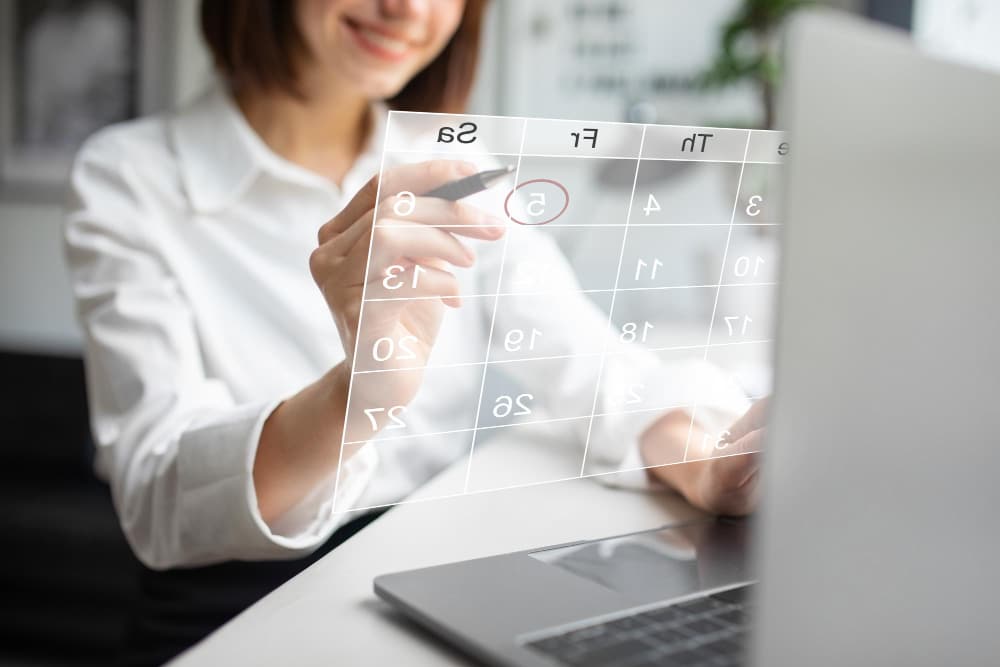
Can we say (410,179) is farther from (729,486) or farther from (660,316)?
(729,486)

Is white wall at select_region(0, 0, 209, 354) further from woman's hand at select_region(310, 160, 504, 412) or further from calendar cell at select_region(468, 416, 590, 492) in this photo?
woman's hand at select_region(310, 160, 504, 412)

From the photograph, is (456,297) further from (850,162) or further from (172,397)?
(172,397)

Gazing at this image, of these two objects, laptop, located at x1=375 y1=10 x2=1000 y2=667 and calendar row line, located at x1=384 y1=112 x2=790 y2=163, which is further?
calendar row line, located at x1=384 y1=112 x2=790 y2=163

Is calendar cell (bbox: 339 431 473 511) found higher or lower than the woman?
lower

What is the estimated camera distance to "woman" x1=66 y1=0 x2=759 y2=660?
51 centimetres

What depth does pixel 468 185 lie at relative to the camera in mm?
365

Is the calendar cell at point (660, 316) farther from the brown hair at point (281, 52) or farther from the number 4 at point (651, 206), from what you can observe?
the brown hair at point (281, 52)

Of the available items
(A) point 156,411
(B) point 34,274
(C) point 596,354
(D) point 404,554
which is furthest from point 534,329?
(B) point 34,274

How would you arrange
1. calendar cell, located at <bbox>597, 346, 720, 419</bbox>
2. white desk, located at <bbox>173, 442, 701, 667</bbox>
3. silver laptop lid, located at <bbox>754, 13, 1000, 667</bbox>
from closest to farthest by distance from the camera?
1. silver laptop lid, located at <bbox>754, 13, 1000, 667</bbox>
2. white desk, located at <bbox>173, 442, 701, 667</bbox>
3. calendar cell, located at <bbox>597, 346, 720, 419</bbox>

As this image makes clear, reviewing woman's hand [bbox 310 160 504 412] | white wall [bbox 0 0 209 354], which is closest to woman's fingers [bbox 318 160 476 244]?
woman's hand [bbox 310 160 504 412]

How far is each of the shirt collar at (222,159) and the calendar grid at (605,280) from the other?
0.36 meters

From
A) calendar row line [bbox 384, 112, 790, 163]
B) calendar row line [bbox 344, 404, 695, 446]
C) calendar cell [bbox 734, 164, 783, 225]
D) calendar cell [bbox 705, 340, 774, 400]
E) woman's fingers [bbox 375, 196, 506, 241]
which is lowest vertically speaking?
calendar row line [bbox 344, 404, 695, 446]

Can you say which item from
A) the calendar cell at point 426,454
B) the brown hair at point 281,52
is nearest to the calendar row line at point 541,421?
the calendar cell at point 426,454

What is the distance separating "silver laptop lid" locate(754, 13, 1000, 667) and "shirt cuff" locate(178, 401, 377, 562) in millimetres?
322
